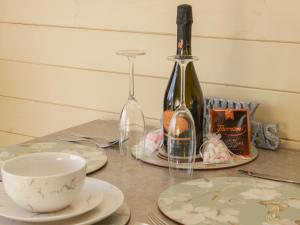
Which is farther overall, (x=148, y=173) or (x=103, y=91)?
(x=103, y=91)

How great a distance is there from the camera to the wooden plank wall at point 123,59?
1307 millimetres

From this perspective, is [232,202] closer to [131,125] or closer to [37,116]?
[131,125]

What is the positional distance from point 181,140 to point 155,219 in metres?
0.28

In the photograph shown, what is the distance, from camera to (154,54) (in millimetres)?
1497

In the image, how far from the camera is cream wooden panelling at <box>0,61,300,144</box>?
132 cm

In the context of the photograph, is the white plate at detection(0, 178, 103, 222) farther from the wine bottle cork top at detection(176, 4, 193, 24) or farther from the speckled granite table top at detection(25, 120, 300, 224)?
the wine bottle cork top at detection(176, 4, 193, 24)

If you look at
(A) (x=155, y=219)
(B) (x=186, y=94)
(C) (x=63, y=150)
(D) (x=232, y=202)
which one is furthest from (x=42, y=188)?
(B) (x=186, y=94)

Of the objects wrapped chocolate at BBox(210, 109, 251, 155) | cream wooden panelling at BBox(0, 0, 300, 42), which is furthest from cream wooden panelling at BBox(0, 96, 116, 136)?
wrapped chocolate at BBox(210, 109, 251, 155)

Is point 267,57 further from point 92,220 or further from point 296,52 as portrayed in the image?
point 92,220

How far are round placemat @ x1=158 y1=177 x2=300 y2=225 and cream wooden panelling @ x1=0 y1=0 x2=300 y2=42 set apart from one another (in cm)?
44

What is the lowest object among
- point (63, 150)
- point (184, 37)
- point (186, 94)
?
point (63, 150)

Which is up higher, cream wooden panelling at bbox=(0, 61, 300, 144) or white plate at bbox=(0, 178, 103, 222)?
cream wooden panelling at bbox=(0, 61, 300, 144)

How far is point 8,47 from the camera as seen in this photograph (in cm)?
185

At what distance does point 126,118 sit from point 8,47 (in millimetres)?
783
